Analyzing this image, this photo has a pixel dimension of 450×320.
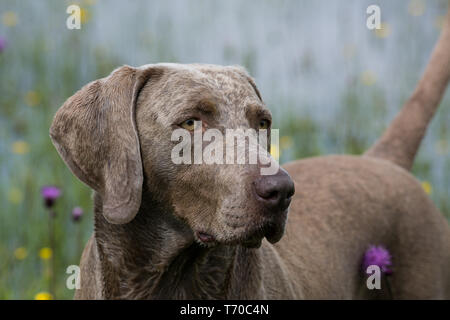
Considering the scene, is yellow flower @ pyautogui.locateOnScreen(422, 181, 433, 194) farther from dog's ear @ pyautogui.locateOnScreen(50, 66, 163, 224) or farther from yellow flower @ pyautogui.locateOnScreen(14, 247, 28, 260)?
dog's ear @ pyautogui.locateOnScreen(50, 66, 163, 224)

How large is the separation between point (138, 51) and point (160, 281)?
13.0 ft

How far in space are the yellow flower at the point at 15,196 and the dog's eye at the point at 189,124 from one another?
268 cm

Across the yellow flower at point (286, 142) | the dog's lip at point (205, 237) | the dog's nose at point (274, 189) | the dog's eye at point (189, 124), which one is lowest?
the yellow flower at point (286, 142)

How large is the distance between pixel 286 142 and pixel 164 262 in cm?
313

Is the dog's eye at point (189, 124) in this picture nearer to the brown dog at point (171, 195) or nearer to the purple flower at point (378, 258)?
the brown dog at point (171, 195)

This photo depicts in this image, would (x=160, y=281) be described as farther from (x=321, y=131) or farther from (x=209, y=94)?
(x=321, y=131)

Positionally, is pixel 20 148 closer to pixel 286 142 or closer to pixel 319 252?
pixel 286 142

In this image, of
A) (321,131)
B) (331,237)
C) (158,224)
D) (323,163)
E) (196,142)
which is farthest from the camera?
(321,131)

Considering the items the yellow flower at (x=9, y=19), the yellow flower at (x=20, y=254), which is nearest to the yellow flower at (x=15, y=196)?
the yellow flower at (x=20, y=254)

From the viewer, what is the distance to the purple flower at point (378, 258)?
13.2ft

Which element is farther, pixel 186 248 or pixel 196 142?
pixel 186 248

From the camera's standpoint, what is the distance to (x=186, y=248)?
320 cm

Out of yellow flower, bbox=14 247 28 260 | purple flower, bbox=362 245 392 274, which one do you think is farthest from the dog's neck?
yellow flower, bbox=14 247 28 260
